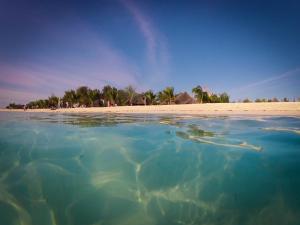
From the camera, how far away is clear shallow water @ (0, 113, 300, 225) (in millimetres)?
Result: 2744

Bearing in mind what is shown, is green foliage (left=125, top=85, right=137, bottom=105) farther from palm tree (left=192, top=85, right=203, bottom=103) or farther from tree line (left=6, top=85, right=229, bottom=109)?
palm tree (left=192, top=85, right=203, bottom=103)

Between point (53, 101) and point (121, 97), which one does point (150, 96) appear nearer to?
point (121, 97)

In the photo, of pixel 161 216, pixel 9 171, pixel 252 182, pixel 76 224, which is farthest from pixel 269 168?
pixel 9 171

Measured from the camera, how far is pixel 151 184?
11.0 ft

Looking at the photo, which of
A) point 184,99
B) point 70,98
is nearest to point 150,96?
point 184,99

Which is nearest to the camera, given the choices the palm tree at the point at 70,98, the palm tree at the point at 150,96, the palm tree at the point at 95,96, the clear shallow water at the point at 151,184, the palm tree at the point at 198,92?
the clear shallow water at the point at 151,184

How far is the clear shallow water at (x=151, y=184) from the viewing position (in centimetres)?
274

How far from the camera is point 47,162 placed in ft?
13.3

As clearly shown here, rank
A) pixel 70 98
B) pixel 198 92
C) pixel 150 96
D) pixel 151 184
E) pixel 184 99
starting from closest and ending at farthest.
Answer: pixel 151 184, pixel 198 92, pixel 150 96, pixel 184 99, pixel 70 98

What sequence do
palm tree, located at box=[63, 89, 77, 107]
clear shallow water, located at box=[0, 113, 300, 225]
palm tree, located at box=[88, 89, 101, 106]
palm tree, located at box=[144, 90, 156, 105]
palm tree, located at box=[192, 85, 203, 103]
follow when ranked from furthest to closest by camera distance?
palm tree, located at box=[63, 89, 77, 107], palm tree, located at box=[88, 89, 101, 106], palm tree, located at box=[144, 90, 156, 105], palm tree, located at box=[192, 85, 203, 103], clear shallow water, located at box=[0, 113, 300, 225]

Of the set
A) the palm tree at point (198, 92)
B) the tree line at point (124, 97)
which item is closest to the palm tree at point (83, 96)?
the tree line at point (124, 97)

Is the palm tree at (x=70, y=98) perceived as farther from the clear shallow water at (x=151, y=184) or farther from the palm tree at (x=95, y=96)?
the clear shallow water at (x=151, y=184)

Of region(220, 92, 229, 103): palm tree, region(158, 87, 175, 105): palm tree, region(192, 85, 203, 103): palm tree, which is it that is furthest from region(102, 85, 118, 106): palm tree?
region(220, 92, 229, 103): palm tree

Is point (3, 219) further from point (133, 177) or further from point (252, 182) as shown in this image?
point (252, 182)
